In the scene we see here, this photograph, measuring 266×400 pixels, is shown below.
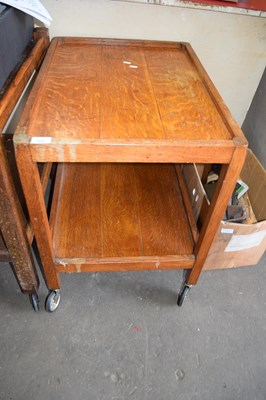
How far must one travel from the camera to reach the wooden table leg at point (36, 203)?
2.02ft

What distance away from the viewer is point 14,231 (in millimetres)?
767

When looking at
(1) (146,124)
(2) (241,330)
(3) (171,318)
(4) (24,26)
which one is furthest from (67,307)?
(4) (24,26)

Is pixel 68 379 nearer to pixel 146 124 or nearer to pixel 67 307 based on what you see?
pixel 67 307

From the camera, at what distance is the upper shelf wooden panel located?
670 millimetres


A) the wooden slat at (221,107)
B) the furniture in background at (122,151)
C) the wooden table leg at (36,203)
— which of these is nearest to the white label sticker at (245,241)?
the furniture in background at (122,151)

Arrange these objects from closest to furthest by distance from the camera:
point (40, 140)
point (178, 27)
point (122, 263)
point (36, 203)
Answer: point (40, 140) → point (36, 203) → point (122, 263) → point (178, 27)

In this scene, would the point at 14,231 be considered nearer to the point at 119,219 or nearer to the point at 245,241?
the point at 119,219

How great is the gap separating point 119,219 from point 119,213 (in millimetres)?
28

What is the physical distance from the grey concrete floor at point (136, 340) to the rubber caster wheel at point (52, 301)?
0.09ft

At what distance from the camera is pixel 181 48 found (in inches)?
43.2

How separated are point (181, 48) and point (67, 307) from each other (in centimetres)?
99

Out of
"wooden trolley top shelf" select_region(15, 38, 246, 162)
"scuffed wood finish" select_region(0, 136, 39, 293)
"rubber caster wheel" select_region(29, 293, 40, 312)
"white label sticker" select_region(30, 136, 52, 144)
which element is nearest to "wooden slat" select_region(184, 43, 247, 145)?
→ "wooden trolley top shelf" select_region(15, 38, 246, 162)

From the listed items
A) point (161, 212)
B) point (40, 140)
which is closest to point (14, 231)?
point (40, 140)

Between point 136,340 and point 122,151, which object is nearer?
point 122,151
